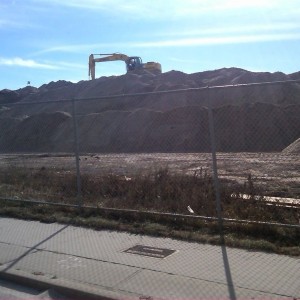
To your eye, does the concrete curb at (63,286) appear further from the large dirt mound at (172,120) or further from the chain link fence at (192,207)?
the large dirt mound at (172,120)

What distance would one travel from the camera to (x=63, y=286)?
5086 millimetres

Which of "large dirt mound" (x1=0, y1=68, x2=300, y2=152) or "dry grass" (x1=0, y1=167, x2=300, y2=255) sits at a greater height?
"large dirt mound" (x1=0, y1=68, x2=300, y2=152)

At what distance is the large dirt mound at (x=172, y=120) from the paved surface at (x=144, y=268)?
15579 millimetres

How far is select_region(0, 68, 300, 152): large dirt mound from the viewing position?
110 feet

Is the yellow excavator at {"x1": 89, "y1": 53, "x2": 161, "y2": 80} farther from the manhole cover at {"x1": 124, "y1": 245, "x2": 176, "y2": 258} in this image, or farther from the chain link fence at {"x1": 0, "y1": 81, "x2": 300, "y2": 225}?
the manhole cover at {"x1": 124, "y1": 245, "x2": 176, "y2": 258}

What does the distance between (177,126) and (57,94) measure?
1417 inches

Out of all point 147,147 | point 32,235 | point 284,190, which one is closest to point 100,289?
point 32,235

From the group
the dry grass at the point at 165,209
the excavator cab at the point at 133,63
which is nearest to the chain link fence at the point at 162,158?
the dry grass at the point at 165,209

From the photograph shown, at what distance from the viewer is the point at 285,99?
1695 inches

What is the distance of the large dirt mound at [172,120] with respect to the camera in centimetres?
3356

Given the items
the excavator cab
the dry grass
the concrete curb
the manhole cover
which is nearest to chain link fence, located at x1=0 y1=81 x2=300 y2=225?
the dry grass

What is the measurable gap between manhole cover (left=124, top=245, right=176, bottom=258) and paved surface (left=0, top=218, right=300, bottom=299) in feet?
0.24

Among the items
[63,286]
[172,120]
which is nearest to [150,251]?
[63,286]

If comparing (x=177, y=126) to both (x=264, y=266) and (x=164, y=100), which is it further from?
(x=264, y=266)
